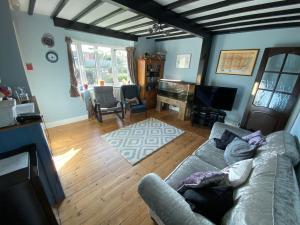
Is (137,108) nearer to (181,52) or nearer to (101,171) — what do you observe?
(101,171)

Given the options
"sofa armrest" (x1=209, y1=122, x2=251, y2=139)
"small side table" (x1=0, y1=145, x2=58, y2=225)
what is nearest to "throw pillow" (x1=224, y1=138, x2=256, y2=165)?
"sofa armrest" (x1=209, y1=122, x2=251, y2=139)

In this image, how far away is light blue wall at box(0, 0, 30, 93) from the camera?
70.8 inches

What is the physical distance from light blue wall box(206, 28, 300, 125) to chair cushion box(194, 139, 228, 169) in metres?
2.05

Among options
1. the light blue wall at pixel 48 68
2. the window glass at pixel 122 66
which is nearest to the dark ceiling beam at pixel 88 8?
the light blue wall at pixel 48 68

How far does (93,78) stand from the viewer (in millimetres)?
3941

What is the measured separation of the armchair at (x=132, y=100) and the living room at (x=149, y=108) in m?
0.04

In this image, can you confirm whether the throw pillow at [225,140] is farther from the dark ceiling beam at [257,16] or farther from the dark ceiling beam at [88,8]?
the dark ceiling beam at [88,8]

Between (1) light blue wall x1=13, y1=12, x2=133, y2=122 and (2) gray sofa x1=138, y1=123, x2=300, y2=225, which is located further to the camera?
(1) light blue wall x1=13, y1=12, x2=133, y2=122

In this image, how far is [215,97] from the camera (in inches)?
130

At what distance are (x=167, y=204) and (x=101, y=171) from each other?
142 centimetres

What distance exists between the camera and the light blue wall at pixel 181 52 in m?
3.88

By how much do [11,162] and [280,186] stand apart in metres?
1.84

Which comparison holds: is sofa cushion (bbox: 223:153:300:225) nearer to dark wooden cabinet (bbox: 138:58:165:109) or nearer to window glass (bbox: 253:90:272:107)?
window glass (bbox: 253:90:272:107)

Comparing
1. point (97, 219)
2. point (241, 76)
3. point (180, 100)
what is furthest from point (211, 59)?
point (97, 219)
